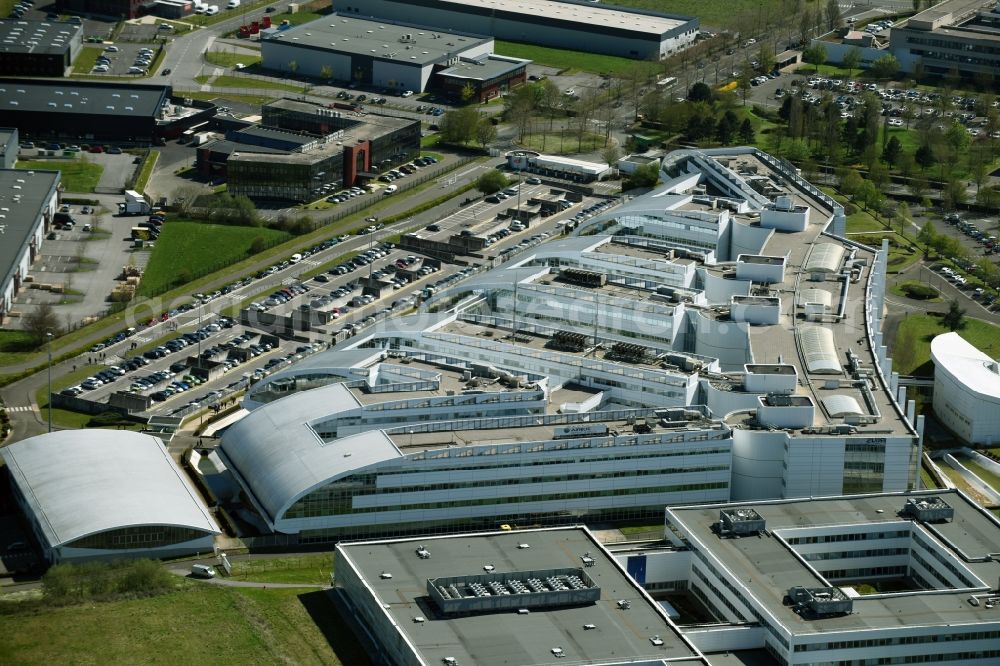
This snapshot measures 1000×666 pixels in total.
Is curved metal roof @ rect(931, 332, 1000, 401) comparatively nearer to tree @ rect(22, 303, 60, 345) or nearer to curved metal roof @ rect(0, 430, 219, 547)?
curved metal roof @ rect(0, 430, 219, 547)

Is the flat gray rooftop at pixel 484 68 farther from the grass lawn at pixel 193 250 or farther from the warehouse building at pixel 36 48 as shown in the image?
the grass lawn at pixel 193 250

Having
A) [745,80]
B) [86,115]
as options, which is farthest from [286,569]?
[745,80]

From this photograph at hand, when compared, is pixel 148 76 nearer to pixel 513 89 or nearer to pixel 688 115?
pixel 513 89

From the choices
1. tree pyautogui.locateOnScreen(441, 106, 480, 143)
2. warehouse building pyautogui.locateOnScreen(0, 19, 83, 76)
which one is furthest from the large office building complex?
warehouse building pyautogui.locateOnScreen(0, 19, 83, 76)

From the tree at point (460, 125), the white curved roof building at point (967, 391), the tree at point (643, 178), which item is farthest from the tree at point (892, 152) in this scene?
the white curved roof building at point (967, 391)

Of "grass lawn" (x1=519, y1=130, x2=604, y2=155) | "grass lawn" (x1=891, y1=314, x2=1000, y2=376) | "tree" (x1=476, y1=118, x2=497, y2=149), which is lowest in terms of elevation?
"grass lawn" (x1=891, y1=314, x2=1000, y2=376)

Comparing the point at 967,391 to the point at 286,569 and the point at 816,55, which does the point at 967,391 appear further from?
the point at 816,55
